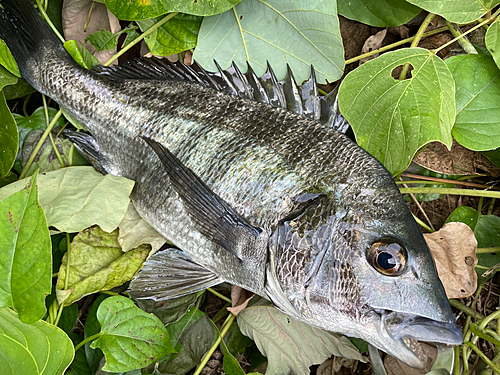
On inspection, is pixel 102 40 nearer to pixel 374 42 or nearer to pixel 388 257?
pixel 374 42

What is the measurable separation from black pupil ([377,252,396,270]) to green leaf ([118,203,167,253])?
0.79 meters

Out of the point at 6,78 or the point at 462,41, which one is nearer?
the point at 6,78

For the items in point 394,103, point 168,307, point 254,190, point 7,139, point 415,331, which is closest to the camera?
point 415,331

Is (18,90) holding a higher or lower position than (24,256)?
higher

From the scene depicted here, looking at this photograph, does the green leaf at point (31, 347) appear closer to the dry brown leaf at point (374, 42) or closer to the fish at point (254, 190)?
the fish at point (254, 190)

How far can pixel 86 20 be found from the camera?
5.08 ft

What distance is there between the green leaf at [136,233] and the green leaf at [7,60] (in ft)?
1.88

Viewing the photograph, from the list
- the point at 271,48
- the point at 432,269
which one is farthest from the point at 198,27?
the point at 432,269

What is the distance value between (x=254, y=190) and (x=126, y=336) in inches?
24.8

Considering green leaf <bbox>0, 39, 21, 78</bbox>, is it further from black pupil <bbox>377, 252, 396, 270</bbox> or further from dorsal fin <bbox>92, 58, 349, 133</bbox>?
black pupil <bbox>377, 252, 396, 270</bbox>

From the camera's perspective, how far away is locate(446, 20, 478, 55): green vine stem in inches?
56.4

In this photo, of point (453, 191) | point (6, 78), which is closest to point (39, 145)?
point (6, 78)

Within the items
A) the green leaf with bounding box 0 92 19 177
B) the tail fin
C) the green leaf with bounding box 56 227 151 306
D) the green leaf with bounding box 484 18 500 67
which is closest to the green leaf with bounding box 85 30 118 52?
the tail fin

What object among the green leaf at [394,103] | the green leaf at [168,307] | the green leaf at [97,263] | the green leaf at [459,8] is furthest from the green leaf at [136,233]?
the green leaf at [459,8]
